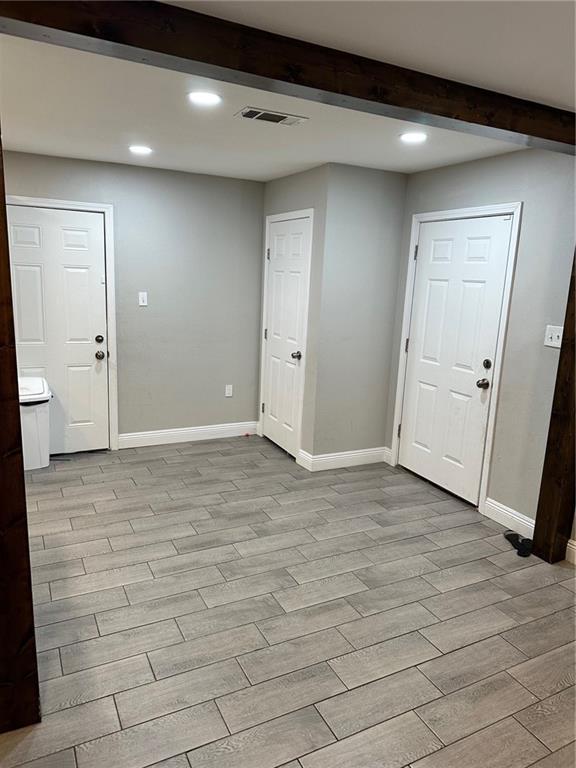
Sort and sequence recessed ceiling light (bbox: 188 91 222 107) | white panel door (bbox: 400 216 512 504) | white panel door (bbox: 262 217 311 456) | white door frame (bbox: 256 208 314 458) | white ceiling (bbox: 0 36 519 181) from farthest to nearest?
1. white panel door (bbox: 262 217 311 456)
2. white door frame (bbox: 256 208 314 458)
3. white panel door (bbox: 400 216 512 504)
4. recessed ceiling light (bbox: 188 91 222 107)
5. white ceiling (bbox: 0 36 519 181)

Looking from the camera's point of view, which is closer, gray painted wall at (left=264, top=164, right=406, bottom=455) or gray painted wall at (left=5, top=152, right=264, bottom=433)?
gray painted wall at (left=264, top=164, right=406, bottom=455)

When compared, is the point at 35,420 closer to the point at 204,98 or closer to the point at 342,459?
the point at 342,459

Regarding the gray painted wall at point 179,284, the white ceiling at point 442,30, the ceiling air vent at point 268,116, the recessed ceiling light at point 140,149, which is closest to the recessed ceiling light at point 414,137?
the ceiling air vent at point 268,116

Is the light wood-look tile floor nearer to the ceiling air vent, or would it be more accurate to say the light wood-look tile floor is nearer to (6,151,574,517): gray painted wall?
(6,151,574,517): gray painted wall

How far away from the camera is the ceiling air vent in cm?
256

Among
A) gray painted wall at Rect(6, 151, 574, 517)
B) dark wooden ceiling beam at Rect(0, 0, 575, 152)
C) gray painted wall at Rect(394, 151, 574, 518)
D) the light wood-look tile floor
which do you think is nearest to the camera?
dark wooden ceiling beam at Rect(0, 0, 575, 152)

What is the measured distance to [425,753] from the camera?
1780 millimetres

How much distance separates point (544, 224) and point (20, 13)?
2.73 m

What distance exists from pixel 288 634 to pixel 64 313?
306 centimetres

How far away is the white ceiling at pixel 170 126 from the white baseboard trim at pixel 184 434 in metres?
2.22

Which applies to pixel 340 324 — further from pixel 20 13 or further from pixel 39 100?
pixel 20 13

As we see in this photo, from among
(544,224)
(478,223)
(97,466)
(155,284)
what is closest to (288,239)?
(155,284)

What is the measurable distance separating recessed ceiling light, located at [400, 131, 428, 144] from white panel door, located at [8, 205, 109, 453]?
245 cm

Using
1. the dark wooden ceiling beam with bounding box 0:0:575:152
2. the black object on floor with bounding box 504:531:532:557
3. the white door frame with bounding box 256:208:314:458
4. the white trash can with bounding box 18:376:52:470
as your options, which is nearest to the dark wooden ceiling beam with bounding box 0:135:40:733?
the dark wooden ceiling beam with bounding box 0:0:575:152
